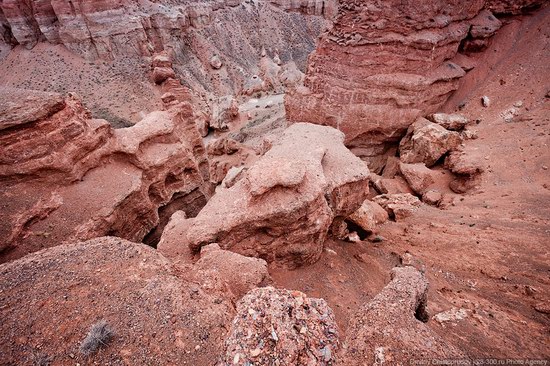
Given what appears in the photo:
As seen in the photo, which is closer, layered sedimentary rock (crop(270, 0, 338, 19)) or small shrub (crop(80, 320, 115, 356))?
small shrub (crop(80, 320, 115, 356))

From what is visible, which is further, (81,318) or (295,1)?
(295,1)

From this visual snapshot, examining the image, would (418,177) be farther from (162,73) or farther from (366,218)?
(162,73)

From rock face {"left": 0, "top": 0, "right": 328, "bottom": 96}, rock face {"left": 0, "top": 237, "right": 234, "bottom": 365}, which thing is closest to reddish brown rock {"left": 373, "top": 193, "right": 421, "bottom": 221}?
rock face {"left": 0, "top": 237, "right": 234, "bottom": 365}

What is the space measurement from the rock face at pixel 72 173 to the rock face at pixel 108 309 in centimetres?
310

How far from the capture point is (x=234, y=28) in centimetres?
4534

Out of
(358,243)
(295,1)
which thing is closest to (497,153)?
(358,243)

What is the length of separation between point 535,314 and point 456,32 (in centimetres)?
1361

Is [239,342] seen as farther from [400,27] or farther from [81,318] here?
[400,27]

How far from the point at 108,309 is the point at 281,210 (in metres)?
3.23

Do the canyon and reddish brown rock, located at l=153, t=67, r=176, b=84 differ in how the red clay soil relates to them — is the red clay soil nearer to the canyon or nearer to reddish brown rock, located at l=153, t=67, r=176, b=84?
the canyon

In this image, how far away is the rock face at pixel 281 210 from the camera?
18.1 feet

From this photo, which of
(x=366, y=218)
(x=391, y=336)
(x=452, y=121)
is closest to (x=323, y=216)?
(x=366, y=218)

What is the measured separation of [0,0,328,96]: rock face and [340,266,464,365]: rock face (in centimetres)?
3040

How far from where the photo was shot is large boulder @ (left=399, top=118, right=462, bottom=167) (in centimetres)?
1131
